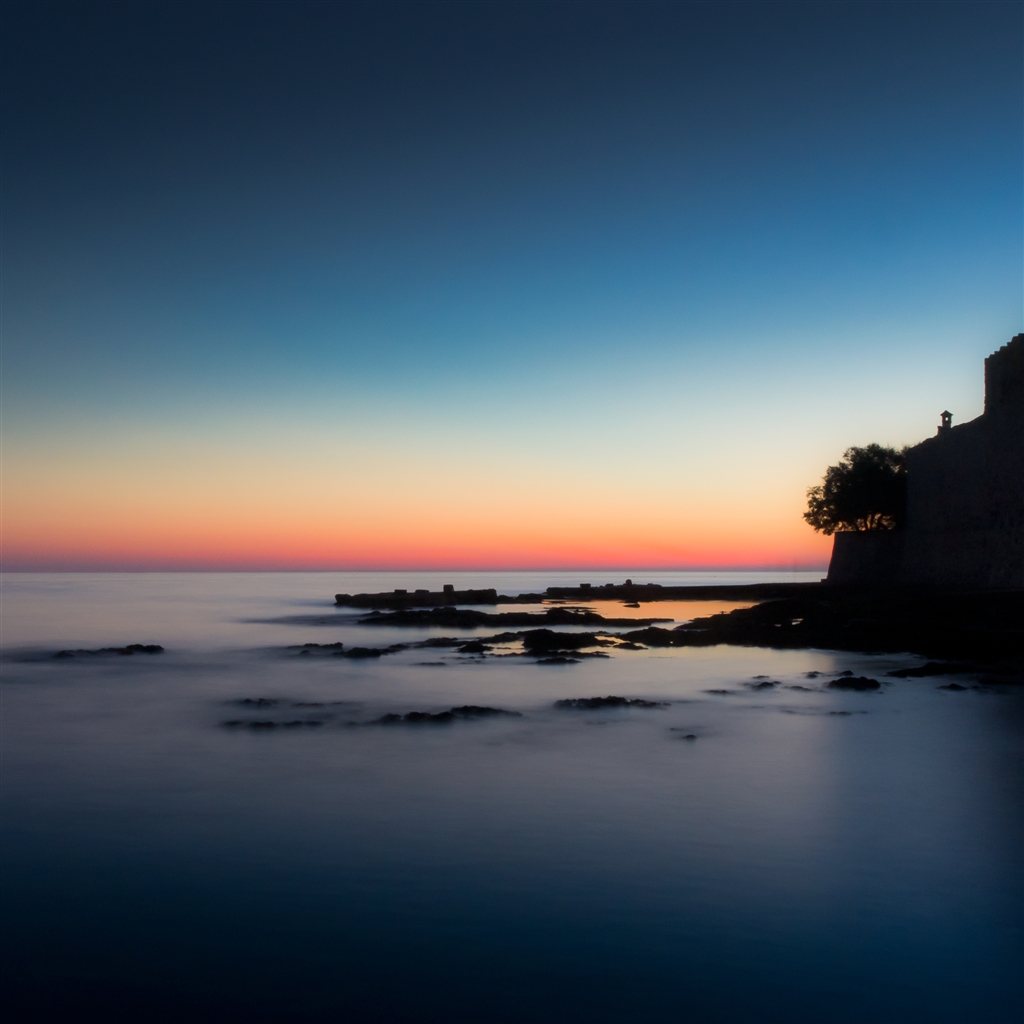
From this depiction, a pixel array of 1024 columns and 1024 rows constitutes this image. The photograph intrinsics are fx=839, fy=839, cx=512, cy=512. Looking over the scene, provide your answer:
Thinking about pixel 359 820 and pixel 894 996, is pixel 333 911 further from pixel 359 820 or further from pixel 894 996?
pixel 894 996

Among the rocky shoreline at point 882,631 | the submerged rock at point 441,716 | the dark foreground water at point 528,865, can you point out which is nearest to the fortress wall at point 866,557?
the rocky shoreline at point 882,631

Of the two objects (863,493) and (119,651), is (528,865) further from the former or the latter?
(863,493)

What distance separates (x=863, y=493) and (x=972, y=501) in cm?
1286

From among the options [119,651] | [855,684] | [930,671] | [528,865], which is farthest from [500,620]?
[528,865]

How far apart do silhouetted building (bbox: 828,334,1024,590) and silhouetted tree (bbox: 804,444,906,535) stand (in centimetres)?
406

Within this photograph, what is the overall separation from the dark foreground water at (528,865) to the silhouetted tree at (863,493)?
99.6 ft

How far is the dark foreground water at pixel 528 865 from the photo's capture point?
13.7ft

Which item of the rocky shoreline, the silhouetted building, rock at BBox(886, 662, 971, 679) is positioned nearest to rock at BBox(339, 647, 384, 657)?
the rocky shoreline

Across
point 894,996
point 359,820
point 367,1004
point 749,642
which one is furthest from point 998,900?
point 749,642

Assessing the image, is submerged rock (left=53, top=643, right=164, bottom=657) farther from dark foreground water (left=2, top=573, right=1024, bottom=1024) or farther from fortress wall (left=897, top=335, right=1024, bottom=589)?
fortress wall (left=897, top=335, right=1024, bottom=589)

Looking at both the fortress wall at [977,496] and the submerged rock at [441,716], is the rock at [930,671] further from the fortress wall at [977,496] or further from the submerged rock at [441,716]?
the fortress wall at [977,496]

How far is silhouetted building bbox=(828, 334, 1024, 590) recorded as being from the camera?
25500mm

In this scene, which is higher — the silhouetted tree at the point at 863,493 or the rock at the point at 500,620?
the silhouetted tree at the point at 863,493

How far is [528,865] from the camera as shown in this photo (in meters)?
6.02
